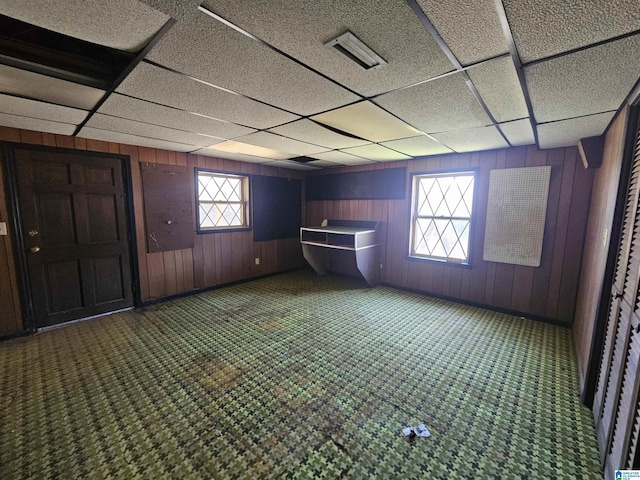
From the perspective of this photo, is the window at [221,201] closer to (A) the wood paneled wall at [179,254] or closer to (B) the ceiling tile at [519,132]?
(A) the wood paneled wall at [179,254]

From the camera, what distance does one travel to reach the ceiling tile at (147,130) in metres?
2.37

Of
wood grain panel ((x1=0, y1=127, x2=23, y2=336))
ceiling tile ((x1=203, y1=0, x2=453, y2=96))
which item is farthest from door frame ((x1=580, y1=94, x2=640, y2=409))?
wood grain panel ((x1=0, y1=127, x2=23, y2=336))

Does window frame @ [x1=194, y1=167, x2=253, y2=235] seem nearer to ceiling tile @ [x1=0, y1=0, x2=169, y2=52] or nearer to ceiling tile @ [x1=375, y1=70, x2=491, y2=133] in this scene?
ceiling tile @ [x1=0, y1=0, x2=169, y2=52]

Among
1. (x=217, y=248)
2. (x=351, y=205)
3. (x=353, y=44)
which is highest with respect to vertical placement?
(x=353, y=44)

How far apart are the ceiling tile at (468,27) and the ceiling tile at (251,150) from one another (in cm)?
250

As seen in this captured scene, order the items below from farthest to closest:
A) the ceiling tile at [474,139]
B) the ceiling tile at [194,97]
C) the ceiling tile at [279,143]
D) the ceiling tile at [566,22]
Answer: the ceiling tile at [279,143]
the ceiling tile at [474,139]
the ceiling tile at [194,97]
the ceiling tile at [566,22]

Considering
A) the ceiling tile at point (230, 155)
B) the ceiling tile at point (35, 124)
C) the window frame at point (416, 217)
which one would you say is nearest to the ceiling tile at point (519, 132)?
the window frame at point (416, 217)

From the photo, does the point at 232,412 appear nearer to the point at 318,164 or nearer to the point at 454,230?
the point at 454,230

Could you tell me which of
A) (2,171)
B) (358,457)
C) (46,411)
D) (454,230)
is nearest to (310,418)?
(358,457)

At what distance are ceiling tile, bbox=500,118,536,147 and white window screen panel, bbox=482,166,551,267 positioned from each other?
1.30 feet

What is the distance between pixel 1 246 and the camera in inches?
105

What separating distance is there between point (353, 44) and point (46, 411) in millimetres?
2823

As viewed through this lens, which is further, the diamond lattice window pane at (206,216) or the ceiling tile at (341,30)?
the diamond lattice window pane at (206,216)

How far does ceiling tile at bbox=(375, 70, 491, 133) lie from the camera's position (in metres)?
1.62
